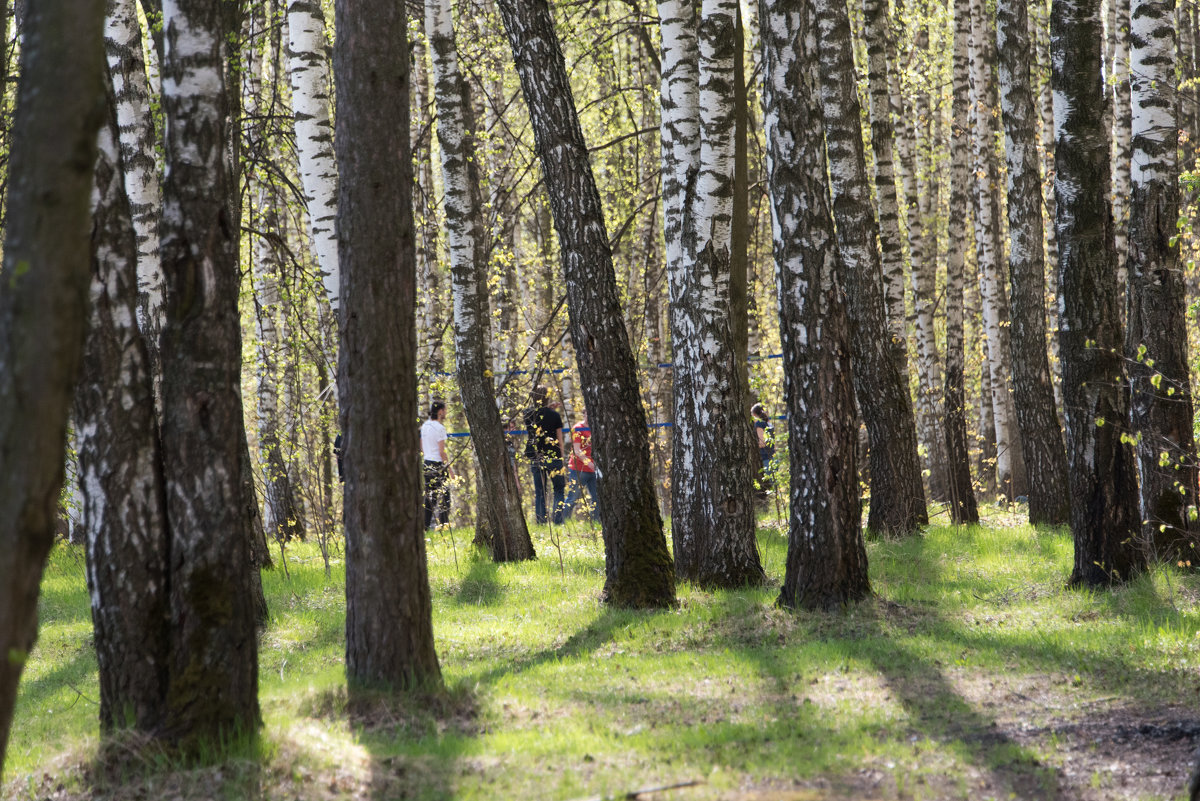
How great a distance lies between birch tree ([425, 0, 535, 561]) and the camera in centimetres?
1084

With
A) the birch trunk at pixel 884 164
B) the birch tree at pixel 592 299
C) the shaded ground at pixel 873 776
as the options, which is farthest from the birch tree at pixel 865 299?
the shaded ground at pixel 873 776

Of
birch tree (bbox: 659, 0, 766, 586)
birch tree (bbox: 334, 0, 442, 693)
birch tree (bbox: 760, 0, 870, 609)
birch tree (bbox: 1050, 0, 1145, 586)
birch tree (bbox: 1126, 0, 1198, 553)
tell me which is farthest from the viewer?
birch tree (bbox: 659, 0, 766, 586)

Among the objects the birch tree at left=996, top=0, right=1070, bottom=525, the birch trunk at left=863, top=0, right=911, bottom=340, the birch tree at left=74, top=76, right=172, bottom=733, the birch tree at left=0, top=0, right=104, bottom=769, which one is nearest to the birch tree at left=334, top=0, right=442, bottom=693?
the birch tree at left=74, top=76, right=172, bottom=733

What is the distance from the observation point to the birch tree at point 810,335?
7.82 m

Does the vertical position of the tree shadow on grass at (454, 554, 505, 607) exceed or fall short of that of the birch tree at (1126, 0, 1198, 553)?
it falls short

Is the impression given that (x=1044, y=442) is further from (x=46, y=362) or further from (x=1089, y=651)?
(x=46, y=362)

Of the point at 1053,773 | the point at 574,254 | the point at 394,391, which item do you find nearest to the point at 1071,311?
the point at 574,254

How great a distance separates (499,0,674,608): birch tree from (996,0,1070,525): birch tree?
5219 mm

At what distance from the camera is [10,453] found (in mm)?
2871

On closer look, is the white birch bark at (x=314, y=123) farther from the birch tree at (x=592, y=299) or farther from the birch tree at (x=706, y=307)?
the birch tree at (x=706, y=307)

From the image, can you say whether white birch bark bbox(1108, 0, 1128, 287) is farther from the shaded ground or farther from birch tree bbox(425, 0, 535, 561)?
the shaded ground

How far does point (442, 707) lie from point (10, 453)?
318 cm

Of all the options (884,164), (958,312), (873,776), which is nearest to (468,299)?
(884,164)

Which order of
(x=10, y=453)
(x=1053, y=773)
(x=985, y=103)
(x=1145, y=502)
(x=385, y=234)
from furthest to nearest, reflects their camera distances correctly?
(x=985, y=103) < (x=1145, y=502) < (x=385, y=234) < (x=1053, y=773) < (x=10, y=453)
